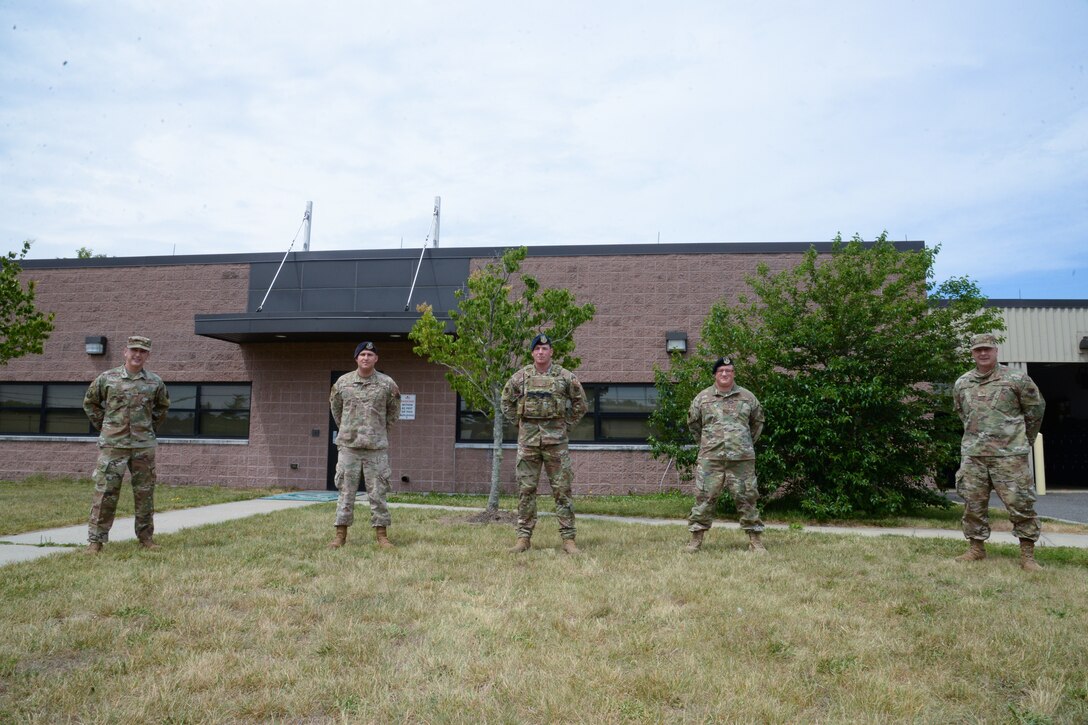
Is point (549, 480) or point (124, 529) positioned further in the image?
point (124, 529)

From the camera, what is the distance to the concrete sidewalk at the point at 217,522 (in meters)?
6.93

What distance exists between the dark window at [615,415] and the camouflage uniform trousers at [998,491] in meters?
7.58

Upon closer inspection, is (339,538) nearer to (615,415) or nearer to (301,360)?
(615,415)

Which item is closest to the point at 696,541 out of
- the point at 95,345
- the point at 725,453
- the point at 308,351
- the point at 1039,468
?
the point at 725,453

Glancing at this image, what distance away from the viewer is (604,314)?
47.2ft

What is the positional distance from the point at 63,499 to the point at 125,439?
590cm

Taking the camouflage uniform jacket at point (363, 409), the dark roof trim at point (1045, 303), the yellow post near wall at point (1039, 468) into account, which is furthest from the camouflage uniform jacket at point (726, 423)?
the dark roof trim at point (1045, 303)

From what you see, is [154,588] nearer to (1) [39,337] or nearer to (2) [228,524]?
(2) [228,524]

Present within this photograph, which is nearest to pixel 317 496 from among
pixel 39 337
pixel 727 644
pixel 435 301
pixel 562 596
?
pixel 435 301

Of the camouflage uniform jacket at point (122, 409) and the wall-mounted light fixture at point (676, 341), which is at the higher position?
the wall-mounted light fixture at point (676, 341)

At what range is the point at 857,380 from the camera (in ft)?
32.7

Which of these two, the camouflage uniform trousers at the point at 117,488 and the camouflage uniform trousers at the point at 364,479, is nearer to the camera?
the camouflage uniform trousers at the point at 117,488

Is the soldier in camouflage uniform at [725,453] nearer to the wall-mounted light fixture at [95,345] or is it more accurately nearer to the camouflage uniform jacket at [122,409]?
the camouflage uniform jacket at [122,409]

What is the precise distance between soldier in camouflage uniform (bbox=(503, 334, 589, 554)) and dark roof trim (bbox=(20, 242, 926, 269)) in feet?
22.4
